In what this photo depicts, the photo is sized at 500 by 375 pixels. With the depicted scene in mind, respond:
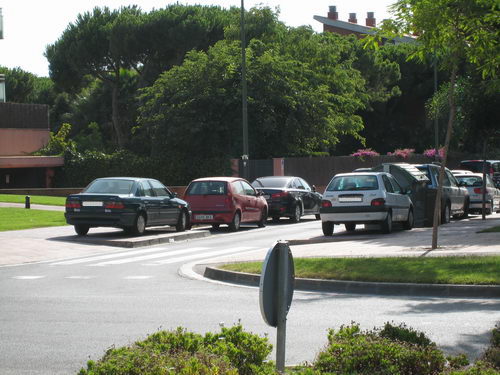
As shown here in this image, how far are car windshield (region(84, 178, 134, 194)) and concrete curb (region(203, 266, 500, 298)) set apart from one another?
10.00m

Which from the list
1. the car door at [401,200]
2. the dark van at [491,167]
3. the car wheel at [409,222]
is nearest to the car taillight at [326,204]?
the car door at [401,200]

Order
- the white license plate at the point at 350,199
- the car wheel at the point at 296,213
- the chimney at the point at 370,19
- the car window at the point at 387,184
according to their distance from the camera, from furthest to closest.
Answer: the chimney at the point at 370,19
the car wheel at the point at 296,213
the car window at the point at 387,184
the white license plate at the point at 350,199

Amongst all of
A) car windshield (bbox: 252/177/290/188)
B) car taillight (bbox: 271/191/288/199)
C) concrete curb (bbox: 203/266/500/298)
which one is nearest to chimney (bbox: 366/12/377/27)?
car windshield (bbox: 252/177/290/188)

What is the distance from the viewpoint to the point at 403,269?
47.9 feet

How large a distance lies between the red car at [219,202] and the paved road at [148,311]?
8512mm

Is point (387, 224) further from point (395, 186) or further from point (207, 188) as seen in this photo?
point (207, 188)

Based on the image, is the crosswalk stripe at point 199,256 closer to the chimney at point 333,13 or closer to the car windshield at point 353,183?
the car windshield at point 353,183

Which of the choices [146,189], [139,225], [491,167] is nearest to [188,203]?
[146,189]

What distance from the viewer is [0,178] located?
55812 mm

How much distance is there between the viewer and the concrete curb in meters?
12.8

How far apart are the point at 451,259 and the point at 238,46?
35.2m

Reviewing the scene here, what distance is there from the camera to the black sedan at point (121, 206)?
2388 cm

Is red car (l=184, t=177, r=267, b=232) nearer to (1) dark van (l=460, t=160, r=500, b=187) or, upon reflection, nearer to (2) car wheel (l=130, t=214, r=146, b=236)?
(2) car wheel (l=130, t=214, r=146, b=236)

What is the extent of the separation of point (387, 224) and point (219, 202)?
18.9ft
